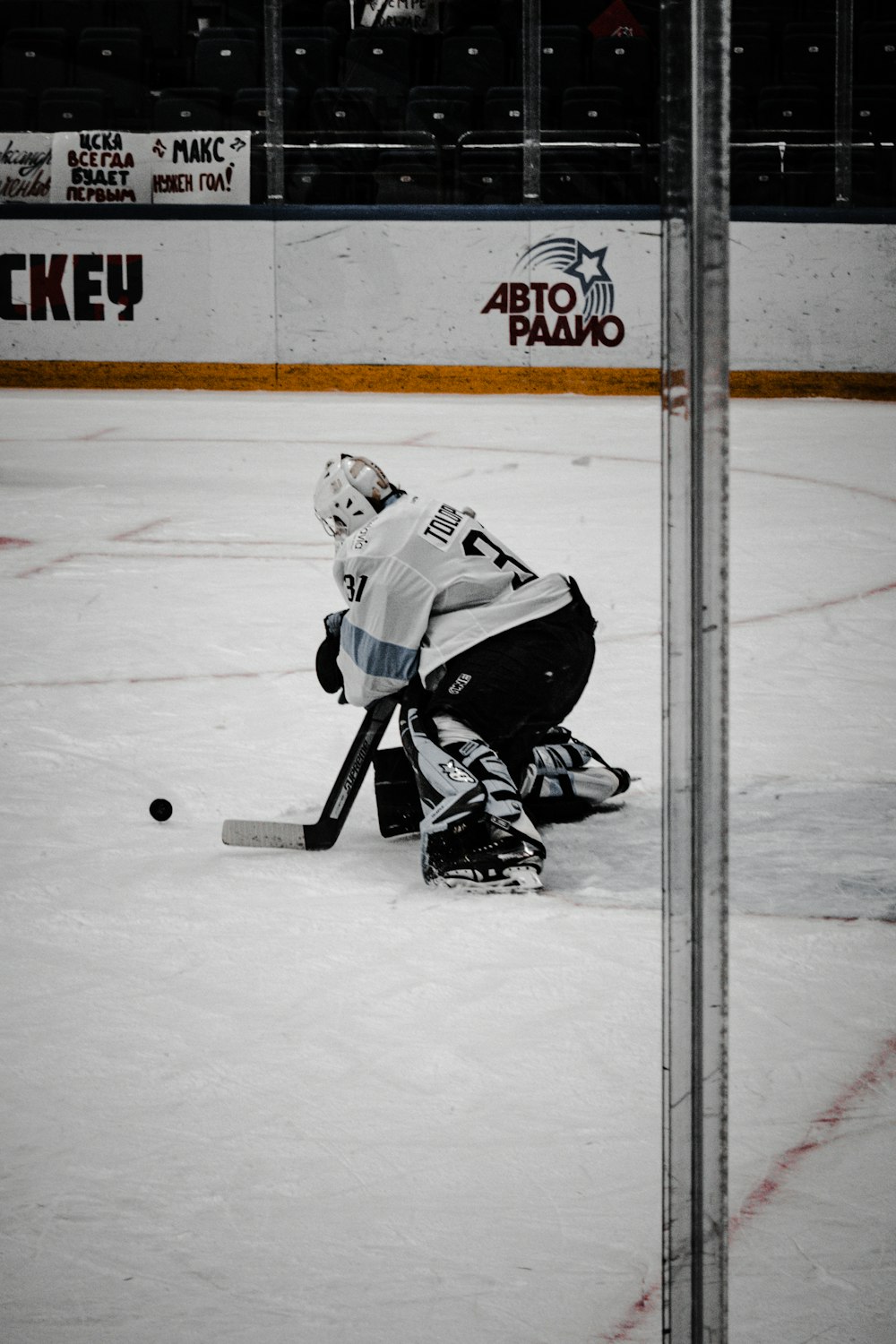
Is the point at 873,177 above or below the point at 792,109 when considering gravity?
below

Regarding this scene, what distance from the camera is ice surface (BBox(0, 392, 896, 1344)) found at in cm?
181

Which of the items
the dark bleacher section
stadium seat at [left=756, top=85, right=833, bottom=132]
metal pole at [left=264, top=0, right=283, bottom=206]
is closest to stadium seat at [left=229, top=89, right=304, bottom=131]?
the dark bleacher section

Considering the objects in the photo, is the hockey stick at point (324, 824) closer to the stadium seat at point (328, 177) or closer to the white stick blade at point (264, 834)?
the white stick blade at point (264, 834)

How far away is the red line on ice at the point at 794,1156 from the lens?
5.68 feet

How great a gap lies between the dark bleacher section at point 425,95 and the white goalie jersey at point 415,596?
7.00 meters

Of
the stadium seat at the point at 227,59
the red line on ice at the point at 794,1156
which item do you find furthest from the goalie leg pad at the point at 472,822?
the stadium seat at the point at 227,59

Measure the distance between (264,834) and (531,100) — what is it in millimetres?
8200

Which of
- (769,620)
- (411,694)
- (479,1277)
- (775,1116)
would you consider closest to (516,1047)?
(775,1116)

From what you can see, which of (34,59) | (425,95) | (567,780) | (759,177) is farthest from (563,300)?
(567,780)

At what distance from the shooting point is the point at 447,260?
1091cm

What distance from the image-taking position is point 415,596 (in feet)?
10.1

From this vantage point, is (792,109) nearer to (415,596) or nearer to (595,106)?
(595,106)

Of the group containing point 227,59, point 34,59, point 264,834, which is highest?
point 34,59

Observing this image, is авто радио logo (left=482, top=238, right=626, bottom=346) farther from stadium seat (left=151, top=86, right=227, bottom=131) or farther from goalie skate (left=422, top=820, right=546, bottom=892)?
goalie skate (left=422, top=820, right=546, bottom=892)
